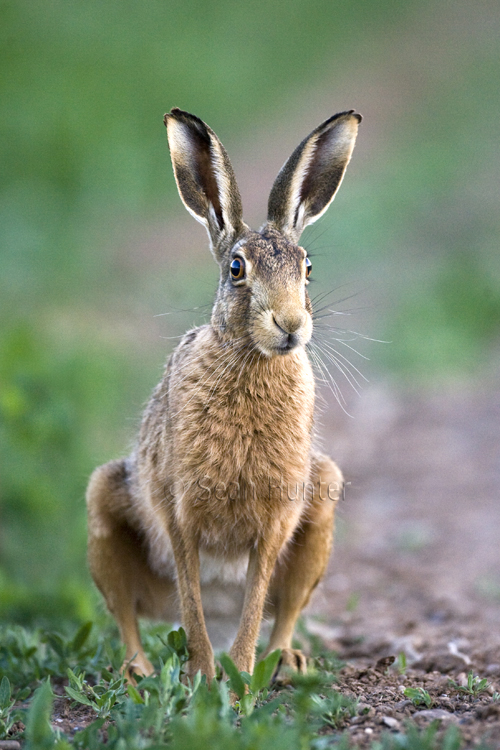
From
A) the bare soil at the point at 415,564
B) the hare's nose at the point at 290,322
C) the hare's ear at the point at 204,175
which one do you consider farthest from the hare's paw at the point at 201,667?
the hare's ear at the point at 204,175

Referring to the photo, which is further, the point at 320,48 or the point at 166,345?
the point at 320,48

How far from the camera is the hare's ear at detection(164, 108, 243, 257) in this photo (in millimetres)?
4387

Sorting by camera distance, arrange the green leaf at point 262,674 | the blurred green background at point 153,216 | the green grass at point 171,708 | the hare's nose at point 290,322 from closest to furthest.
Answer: the green grass at point 171,708 < the green leaf at point 262,674 < the hare's nose at point 290,322 < the blurred green background at point 153,216

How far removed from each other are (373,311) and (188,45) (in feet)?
44.1

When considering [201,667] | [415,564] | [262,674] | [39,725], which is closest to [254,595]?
[201,667]

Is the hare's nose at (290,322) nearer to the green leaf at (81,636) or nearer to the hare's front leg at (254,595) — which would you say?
the hare's front leg at (254,595)

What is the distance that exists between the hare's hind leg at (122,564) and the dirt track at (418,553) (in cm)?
105

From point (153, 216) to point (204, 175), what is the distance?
44.3 feet

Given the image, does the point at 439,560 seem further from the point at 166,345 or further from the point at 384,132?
the point at 384,132

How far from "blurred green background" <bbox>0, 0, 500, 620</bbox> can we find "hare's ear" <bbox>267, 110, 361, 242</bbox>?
26.0 inches

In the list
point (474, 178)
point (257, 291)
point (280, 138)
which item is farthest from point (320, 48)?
point (257, 291)

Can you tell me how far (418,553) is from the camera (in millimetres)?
6961

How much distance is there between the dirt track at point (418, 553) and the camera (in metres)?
4.25

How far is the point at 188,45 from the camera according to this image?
2298 centimetres
